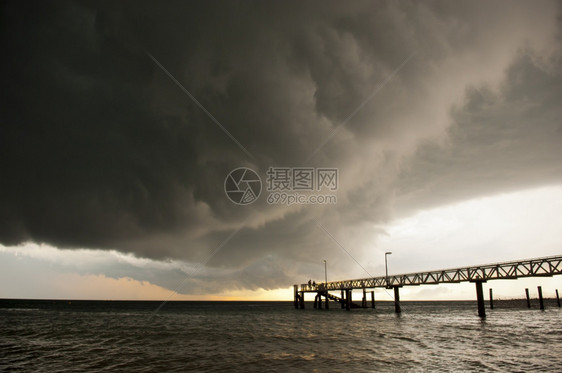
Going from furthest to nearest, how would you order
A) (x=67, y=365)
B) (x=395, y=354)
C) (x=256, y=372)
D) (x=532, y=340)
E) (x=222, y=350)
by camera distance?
(x=532, y=340) → (x=222, y=350) → (x=395, y=354) → (x=67, y=365) → (x=256, y=372)

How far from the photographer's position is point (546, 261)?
37312 millimetres

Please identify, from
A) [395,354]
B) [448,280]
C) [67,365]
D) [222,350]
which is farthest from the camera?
[448,280]

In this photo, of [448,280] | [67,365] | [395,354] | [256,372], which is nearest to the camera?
[256,372]

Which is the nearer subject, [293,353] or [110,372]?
[110,372]

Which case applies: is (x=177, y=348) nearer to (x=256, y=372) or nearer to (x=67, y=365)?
(x=67, y=365)

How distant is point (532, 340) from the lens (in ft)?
83.6

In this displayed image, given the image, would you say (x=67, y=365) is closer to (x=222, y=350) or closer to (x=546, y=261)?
(x=222, y=350)

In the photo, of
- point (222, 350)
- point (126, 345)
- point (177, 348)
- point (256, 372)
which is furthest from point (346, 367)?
point (126, 345)

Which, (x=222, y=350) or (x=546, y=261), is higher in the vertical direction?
(x=546, y=261)

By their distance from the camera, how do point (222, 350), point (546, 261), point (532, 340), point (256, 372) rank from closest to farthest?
1. point (256, 372)
2. point (222, 350)
3. point (532, 340)
4. point (546, 261)

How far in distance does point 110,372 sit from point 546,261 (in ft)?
135

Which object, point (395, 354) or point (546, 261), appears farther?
point (546, 261)

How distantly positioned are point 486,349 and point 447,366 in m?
6.66

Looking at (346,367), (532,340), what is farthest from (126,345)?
(532,340)
